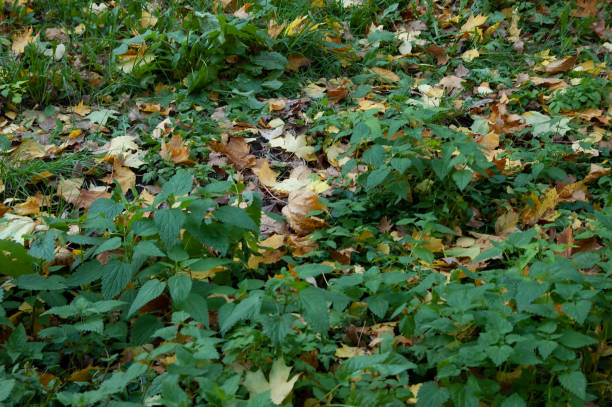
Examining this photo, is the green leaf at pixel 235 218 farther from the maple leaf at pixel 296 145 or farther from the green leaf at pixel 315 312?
the maple leaf at pixel 296 145

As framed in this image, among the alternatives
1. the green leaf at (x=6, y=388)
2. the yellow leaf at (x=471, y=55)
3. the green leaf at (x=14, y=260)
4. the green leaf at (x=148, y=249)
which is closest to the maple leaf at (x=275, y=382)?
the green leaf at (x=148, y=249)

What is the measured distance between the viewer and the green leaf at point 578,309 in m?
1.58

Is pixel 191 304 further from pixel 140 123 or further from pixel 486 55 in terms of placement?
pixel 486 55

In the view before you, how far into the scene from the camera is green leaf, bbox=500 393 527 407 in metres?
1.53

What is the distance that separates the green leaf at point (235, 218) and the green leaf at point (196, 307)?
273mm

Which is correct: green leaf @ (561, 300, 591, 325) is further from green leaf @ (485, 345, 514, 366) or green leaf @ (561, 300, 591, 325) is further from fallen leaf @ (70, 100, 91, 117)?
fallen leaf @ (70, 100, 91, 117)

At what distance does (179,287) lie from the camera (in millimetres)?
1737

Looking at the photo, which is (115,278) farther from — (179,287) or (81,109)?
(81,109)

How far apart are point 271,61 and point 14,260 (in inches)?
84.4

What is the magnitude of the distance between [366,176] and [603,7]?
2880 mm

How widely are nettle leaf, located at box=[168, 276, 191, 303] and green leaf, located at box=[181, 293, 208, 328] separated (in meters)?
0.05

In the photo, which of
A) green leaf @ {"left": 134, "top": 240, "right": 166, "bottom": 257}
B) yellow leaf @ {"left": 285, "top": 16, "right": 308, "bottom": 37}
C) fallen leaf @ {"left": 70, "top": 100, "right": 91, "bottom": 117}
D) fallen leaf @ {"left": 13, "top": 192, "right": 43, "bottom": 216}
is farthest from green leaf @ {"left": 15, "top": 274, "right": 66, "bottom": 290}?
yellow leaf @ {"left": 285, "top": 16, "right": 308, "bottom": 37}

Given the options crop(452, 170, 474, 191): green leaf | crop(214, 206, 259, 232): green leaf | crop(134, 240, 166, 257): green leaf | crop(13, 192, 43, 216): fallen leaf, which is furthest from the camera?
crop(13, 192, 43, 216): fallen leaf

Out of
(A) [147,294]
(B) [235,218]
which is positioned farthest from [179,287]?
(B) [235,218]
